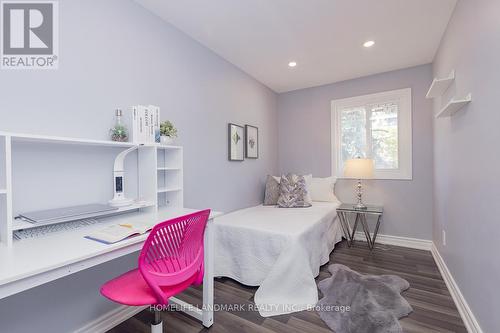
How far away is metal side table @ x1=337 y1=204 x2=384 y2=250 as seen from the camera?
2.94 meters

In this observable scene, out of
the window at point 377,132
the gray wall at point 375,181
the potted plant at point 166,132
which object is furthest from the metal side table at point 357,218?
the potted plant at point 166,132

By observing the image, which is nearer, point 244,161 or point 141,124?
point 141,124

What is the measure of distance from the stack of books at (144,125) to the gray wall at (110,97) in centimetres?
17

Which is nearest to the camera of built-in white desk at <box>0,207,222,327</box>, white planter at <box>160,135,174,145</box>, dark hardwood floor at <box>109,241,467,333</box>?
built-in white desk at <box>0,207,222,327</box>

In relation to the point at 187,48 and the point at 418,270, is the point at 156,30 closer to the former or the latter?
the point at 187,48

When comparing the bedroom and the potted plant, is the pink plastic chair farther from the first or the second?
the potted plant

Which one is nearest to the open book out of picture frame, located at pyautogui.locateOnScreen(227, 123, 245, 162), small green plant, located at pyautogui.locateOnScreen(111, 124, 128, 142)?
small green plant, located at pyautogui.locateOnScreen(111, 124, 128, 142)

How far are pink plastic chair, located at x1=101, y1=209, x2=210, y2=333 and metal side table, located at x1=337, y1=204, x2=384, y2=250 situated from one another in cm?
234

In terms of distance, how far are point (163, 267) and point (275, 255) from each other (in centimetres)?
106

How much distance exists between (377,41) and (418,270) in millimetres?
2411

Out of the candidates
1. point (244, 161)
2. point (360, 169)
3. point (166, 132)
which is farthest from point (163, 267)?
point (360, 169)

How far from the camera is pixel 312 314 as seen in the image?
5.68 feet

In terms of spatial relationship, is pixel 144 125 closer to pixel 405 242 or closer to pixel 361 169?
pixel 361 169

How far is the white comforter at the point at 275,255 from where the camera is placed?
73.7 inches
